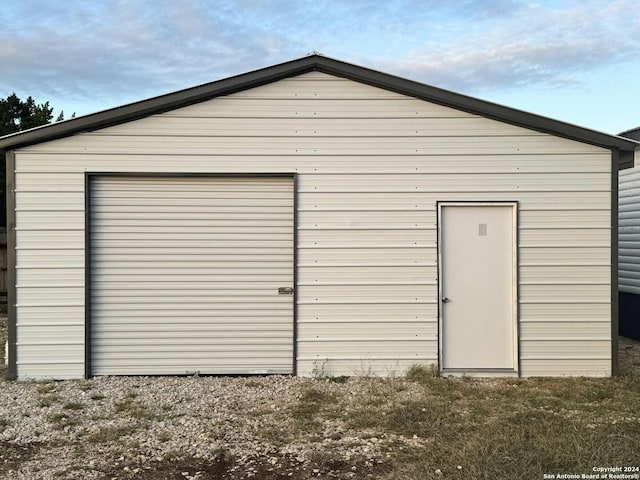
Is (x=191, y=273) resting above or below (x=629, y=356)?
above

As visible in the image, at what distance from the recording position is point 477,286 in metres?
7.58

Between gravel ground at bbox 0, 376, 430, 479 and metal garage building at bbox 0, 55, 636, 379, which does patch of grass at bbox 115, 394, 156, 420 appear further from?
metal garage building at bbox 0, 55, 636, 379

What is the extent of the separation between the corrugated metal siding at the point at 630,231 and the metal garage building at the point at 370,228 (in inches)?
131

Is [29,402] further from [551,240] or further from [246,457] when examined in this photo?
[551,240]

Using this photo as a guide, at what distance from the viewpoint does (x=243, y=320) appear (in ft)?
25.2

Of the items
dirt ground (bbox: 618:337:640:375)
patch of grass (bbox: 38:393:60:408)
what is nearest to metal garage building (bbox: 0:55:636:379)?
dirt ground (bbox: 618:337:640:375)

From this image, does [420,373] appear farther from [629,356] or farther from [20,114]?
[20,114]

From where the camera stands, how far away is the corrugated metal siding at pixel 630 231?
10.3 metres

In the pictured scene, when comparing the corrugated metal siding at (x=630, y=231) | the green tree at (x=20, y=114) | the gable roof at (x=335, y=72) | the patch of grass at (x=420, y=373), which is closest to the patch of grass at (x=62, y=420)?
the gable roof at (x=335, y=72)

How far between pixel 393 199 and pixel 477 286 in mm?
1571

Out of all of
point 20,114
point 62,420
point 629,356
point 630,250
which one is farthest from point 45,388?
point 20,114

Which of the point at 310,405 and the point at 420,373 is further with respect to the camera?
the point at 420,373

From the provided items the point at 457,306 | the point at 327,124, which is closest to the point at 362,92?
the point at 327,124

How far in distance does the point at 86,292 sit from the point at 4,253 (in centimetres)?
666
